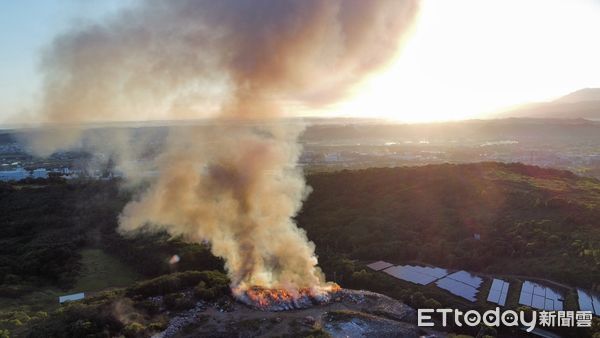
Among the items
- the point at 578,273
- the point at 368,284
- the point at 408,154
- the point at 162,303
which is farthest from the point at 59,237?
the point at 408,154

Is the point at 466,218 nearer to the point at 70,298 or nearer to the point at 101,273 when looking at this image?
the point at 101,273

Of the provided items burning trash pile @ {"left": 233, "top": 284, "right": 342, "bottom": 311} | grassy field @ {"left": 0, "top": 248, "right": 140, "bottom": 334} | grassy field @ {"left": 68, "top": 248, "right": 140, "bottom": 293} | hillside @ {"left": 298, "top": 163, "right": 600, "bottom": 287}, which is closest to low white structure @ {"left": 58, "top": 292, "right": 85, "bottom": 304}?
grassy field @ {"left": 0, "top": 248, "right": 140, "bottom": 334}

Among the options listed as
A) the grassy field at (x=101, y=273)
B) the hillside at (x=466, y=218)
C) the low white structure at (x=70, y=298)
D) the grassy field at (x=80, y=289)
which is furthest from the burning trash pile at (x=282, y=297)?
the grassy field at (x=101, y=273)

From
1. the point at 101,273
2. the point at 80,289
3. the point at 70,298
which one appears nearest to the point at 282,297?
the point at 70,298

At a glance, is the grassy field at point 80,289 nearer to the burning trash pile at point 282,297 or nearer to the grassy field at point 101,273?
the grassy field at point 101,273

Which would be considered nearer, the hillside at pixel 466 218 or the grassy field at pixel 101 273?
the hillside at pixel 466 218

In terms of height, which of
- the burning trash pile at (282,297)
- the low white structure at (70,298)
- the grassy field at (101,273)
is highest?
the burning trash pile at (282,297)

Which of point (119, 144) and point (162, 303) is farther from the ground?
point (119, 144)

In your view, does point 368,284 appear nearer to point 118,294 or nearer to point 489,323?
point 489,323

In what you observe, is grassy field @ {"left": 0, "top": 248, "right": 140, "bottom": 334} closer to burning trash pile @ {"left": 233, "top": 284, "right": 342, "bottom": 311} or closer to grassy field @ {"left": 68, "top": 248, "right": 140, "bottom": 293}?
grassy field @ {"left": 68, "top": 248, "right": 140, "bottom": 293}
